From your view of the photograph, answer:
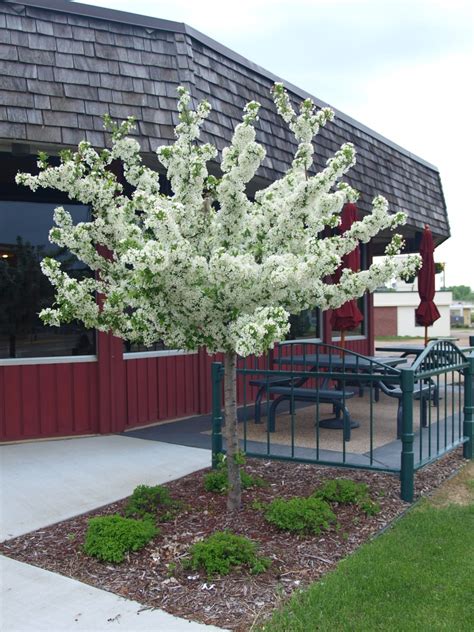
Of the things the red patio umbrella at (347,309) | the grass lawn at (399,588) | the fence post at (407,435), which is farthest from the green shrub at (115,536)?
the red patio umbrella at (347,309)

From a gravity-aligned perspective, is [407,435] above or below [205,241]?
below

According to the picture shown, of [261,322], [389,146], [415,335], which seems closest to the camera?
[261,322]

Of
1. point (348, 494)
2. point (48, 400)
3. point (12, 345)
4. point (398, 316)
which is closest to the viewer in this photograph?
point (348, 494)

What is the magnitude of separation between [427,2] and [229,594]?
7.51m

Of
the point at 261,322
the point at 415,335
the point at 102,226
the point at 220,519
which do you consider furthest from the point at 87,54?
the point at 415,335

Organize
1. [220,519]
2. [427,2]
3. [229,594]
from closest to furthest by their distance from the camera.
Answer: [229,594] < [220,519] < [427,2]

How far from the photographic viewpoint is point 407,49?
31.7ft

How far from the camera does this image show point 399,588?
321 cm

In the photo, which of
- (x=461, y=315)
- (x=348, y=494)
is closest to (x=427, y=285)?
(x=348, y=494)

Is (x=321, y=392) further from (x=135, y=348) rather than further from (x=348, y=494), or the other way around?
(x=135, y=348)

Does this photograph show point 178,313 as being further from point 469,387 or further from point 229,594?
point 469,387

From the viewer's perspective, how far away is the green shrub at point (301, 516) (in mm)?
3920

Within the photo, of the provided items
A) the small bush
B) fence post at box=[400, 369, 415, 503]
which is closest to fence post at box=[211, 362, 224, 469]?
the small bush

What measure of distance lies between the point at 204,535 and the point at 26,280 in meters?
3.92
